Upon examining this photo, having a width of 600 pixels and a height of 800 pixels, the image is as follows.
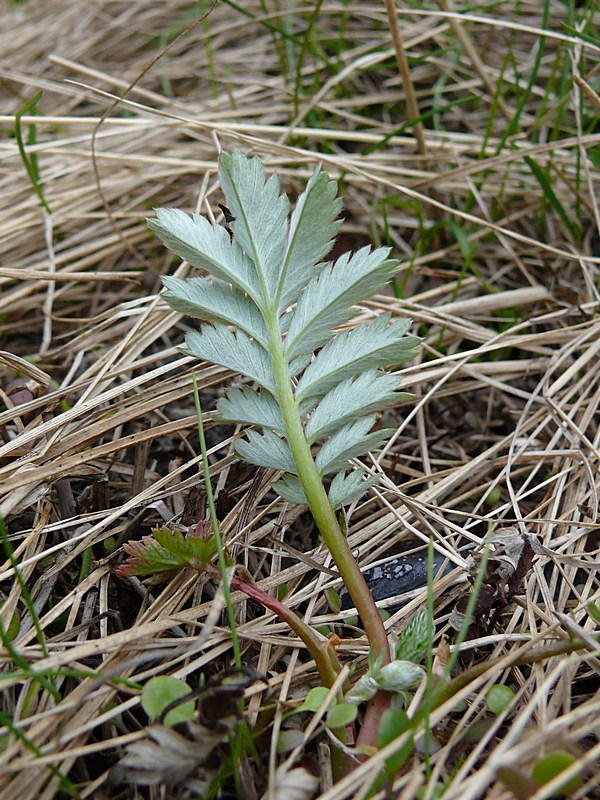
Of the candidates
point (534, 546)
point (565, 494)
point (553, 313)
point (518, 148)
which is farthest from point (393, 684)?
point (518, 148)

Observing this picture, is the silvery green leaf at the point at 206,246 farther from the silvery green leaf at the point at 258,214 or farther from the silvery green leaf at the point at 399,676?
the silvery green leaf at the point at 399,676

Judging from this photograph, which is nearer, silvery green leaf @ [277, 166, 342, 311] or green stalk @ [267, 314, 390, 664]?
green stalk @ [267, 314, 390, 664]

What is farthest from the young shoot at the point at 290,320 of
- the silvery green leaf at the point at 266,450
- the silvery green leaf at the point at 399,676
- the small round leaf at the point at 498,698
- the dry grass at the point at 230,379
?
the small round leaf at the point at 498,698

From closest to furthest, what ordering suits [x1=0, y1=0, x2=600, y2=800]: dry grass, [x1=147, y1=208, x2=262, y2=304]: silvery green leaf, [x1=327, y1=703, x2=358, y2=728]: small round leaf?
[x1=327, y1=703, x2=358, y2=728]: small round leaf, [x1=0, y1=0, x2=600, y2=800]: dry grass, [x1=147, y1=208, x2=262, y2=304]: silvery green leaf

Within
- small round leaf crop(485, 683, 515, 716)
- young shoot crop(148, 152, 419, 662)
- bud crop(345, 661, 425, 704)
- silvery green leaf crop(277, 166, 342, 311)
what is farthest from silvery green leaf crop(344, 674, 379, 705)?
silvery green leaf crop(277, 166, 342, 311)

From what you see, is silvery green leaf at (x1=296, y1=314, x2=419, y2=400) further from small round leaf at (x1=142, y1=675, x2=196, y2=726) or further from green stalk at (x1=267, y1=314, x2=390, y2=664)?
small round leaf at (x1=142, y1=675, x2=196, y2=726)

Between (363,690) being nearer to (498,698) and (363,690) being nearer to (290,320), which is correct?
(498,698)

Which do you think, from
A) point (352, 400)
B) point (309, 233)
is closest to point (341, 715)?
point (352, 400)
